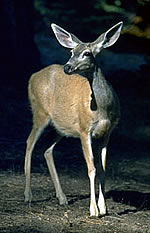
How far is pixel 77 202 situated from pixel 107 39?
210cm

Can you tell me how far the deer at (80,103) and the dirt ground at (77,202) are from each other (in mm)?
202

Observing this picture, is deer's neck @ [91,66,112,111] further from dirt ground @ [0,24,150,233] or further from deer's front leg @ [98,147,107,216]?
Result: dirt ground @ [0,24,150,233]

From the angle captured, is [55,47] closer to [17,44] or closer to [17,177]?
[17,44]

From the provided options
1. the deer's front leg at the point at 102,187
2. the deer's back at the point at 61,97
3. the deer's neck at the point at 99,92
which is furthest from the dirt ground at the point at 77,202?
the deer's neck at the point at 99,92

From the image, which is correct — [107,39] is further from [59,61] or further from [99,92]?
[59,61]

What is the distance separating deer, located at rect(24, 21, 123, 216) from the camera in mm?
8375

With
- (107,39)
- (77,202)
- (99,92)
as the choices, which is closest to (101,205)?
(77,202)

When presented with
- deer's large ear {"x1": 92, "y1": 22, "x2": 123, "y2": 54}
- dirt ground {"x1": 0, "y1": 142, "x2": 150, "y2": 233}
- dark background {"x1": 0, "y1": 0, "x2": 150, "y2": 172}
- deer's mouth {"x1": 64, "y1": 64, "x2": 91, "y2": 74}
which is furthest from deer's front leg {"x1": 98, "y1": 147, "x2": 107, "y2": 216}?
dark background {"x1": 0, "y1": 0, "x2": 150, "y2": 172}

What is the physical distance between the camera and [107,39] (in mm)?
8680

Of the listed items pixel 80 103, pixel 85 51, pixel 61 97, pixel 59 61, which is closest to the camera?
pixel 85 51

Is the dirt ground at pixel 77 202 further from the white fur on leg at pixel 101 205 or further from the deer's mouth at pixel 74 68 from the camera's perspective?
the deer's mouth at pixel 74 68

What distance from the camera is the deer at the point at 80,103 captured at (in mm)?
8375

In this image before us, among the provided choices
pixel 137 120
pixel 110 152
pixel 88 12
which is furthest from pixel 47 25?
pixel 110 152

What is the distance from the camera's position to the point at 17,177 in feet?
32.9
